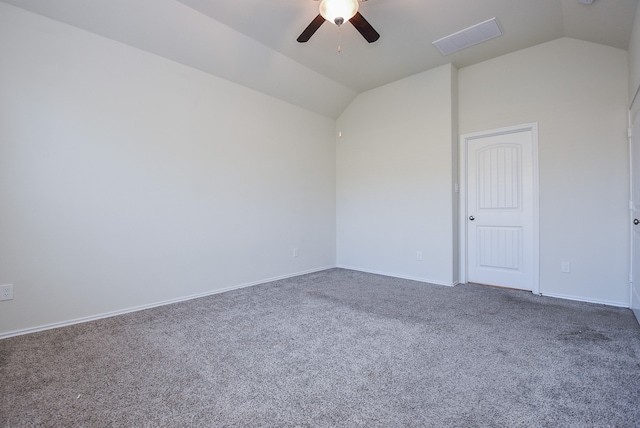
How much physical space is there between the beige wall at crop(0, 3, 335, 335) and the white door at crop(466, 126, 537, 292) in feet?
8.68

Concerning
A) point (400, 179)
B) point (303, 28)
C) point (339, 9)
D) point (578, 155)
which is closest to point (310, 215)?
point (400, 179)

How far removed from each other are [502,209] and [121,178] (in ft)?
A: 14.1

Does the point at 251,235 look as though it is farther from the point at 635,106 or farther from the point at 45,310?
the point at 635,106

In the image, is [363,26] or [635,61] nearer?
[363,26]

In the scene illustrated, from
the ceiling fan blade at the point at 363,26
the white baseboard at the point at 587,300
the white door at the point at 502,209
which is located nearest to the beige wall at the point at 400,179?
the white door at the point at 502,209

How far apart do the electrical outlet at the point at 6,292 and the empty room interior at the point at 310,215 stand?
0.11ft

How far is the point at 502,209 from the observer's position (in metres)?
3.74

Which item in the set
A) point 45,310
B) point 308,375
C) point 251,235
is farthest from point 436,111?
point 45,310

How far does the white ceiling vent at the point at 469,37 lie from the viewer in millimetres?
3043

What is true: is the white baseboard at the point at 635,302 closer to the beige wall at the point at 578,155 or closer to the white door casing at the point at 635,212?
the white door casing at the point at 635,212

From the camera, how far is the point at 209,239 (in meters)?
3.54

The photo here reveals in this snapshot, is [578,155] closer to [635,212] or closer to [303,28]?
[635,212]

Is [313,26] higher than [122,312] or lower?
higher

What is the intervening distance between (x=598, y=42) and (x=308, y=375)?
417 cm
